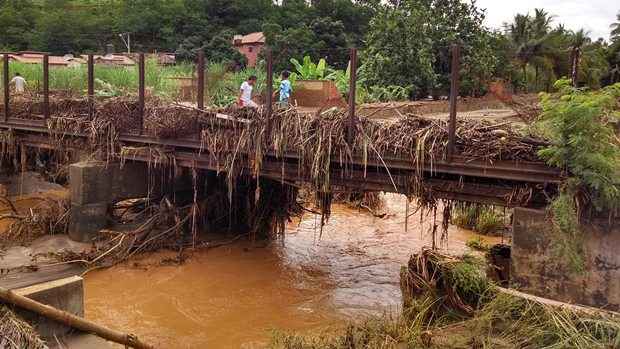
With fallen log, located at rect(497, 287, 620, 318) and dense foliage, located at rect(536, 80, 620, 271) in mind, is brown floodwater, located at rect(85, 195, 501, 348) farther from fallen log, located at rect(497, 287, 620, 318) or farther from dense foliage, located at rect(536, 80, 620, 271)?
dense foliage, located at rect(536, 80, 620, 271)

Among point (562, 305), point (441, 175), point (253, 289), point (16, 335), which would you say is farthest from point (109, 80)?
point (562, 305)

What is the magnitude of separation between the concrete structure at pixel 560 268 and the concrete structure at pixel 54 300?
4.93 meters

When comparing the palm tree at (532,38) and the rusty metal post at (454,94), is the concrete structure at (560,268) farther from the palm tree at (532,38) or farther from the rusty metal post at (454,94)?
the palm tree at (532,38)

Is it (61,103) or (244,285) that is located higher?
(61,103)

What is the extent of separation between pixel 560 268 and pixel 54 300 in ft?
18.0

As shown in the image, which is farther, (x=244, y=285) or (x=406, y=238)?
(x=406, y=238)

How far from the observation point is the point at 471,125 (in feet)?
25.2

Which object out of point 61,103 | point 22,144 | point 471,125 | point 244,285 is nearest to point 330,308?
point 244,285

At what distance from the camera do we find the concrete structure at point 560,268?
658 centimetres

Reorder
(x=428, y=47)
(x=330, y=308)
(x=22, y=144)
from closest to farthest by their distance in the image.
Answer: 1. (x=330, y=308)
2. (x=22, y=144)
3. (x=428, y=47)

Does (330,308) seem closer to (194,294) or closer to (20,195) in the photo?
(194,294)

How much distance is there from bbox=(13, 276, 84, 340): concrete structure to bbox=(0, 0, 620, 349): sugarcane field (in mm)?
15

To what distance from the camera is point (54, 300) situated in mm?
5930

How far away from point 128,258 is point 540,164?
24.2ft
